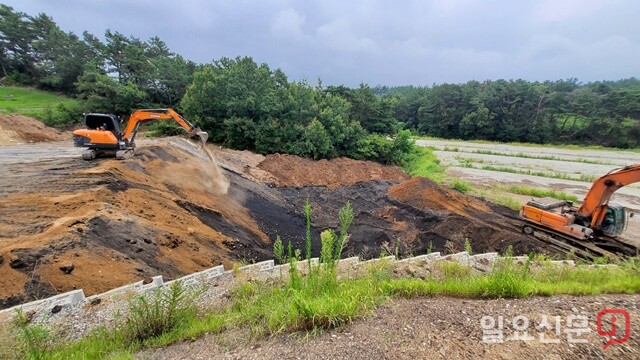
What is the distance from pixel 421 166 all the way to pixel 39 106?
1252 inches

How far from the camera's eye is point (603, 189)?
10.4 m

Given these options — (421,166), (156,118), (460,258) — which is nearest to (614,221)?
(460,258)

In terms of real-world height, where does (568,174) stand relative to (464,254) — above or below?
below

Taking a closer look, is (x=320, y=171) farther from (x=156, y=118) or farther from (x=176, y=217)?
(x=176, y=217)

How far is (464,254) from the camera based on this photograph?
25.0 feet

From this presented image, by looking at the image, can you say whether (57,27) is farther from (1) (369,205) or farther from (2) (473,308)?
(2) (473,308)

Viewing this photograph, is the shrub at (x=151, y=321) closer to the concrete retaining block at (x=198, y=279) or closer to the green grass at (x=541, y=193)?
the concrete retaining block at (x=198, y=279)

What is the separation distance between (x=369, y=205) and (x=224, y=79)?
12914mm

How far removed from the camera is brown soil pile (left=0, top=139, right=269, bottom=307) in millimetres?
6219

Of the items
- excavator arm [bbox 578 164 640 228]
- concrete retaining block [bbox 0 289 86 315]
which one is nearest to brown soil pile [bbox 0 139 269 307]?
concrete retaining block [bbox 0 289 86 315]

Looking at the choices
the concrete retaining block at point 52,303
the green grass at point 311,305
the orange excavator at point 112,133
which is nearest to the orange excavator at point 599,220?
the green grass at point 311,305

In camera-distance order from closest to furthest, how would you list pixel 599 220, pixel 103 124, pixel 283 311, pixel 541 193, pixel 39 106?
pixel 283 311 → pixel 599 220 → pixel 103 124 → pixel 541 193 → pixel 39 106

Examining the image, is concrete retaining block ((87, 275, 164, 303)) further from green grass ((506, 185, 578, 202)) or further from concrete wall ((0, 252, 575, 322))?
green grass ((506, 185, 578, 202))

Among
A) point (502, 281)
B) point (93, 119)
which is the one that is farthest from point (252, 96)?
point (502, 281)
